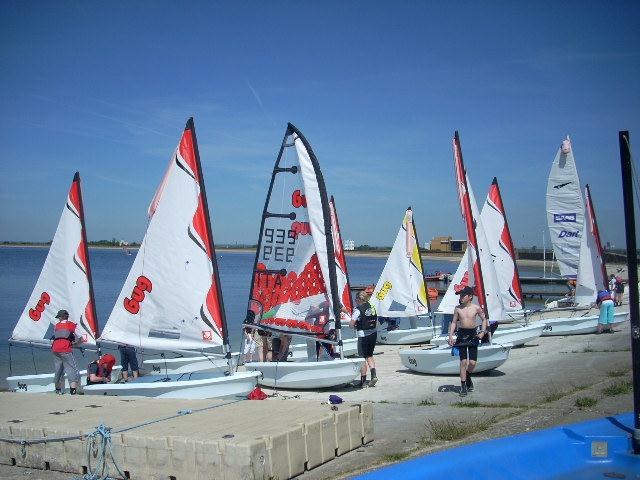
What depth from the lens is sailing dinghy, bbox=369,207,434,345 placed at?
2016 cm

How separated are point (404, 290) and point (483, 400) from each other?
11.2 meters

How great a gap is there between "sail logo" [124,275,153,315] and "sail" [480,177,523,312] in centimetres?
1167

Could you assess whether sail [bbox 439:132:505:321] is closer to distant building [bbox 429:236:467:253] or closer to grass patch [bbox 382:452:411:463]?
grass patch [bbox 382:452:411:463]

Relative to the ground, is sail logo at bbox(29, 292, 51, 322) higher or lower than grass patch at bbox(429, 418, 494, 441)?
higher

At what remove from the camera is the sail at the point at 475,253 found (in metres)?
13.3

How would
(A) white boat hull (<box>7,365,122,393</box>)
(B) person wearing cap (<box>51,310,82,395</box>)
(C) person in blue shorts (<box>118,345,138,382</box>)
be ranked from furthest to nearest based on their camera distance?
(A) white boat hull (<box>7,365,122,393</box>) → (C) person in blue shorts (<box>118,345,138,382</box>) → (B) person wearing cap (<box>51,310,82,395</box>)

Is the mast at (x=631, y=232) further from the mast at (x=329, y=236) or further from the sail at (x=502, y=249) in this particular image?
the sail at (x=502, y=249)

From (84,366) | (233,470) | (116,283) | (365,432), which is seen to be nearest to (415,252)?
(84,366)

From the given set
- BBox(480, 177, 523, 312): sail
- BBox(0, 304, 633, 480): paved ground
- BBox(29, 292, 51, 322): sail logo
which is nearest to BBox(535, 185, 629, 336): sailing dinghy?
BBox(480, 177, 523, 312): sail

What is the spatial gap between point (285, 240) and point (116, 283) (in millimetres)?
50358

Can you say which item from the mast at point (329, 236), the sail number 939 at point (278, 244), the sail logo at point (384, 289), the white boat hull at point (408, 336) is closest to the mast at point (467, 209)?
the mast at point (329, 236)

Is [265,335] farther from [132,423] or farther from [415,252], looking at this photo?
[415,252]

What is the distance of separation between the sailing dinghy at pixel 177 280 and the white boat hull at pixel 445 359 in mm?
3791

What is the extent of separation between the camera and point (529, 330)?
1641 cm
